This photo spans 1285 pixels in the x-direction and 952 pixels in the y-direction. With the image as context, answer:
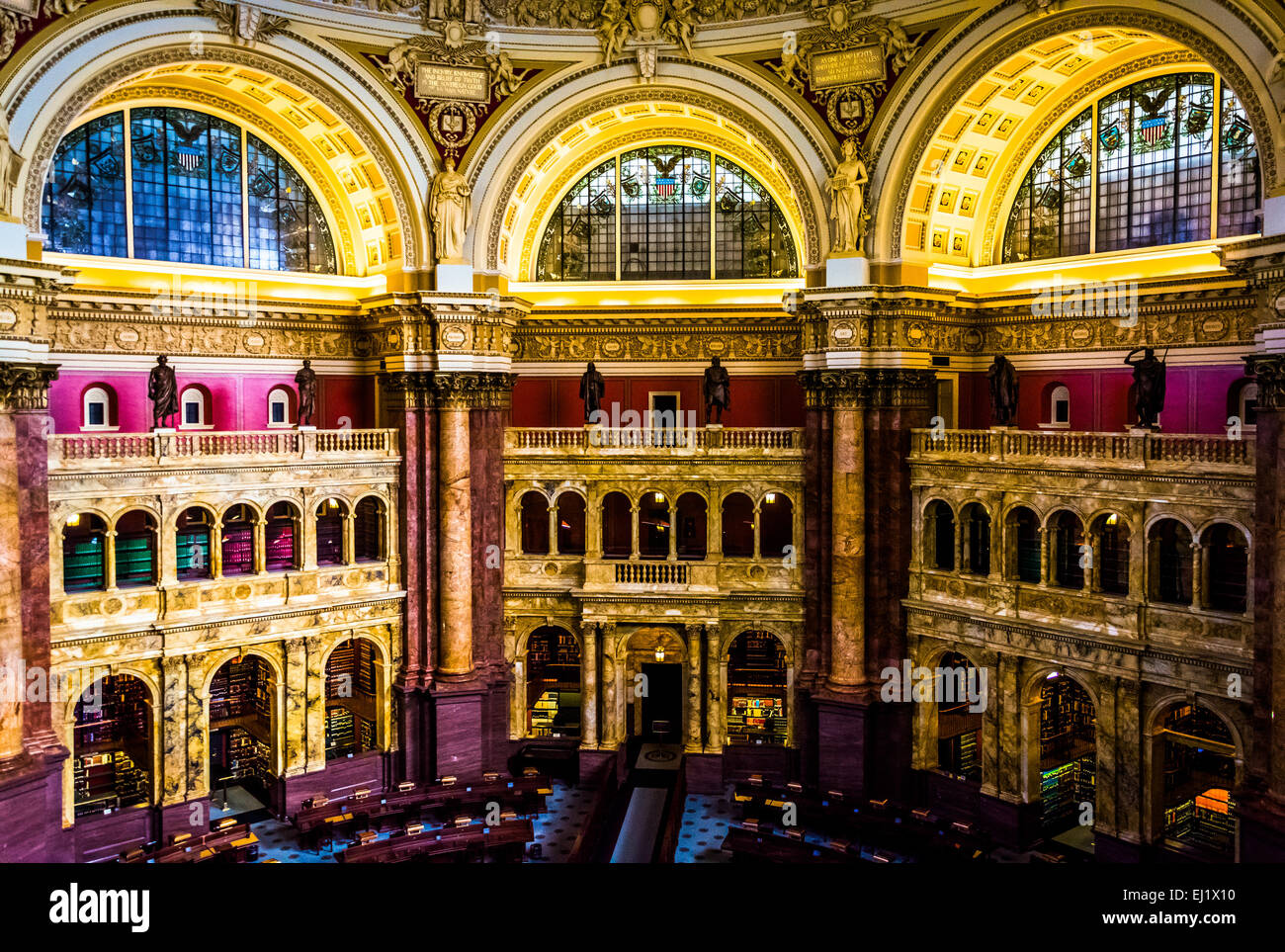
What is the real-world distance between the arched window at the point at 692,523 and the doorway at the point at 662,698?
3.98 meters

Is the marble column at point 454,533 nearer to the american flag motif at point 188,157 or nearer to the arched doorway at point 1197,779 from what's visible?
the american flag motif at point 188,157

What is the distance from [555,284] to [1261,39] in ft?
65.4

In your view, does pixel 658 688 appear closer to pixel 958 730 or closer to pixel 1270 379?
pixel 958 730

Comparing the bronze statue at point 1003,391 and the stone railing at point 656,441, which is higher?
the bronze statue at point 1003,391

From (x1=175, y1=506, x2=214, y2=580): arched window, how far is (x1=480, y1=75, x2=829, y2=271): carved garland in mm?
10777

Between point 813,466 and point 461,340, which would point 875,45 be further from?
point 461,340

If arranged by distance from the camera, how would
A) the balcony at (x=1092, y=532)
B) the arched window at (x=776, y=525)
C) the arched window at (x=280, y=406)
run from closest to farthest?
1. the balcony at (x=1092, y=532)
2. the arched window at (x=280, y=406)
3. the arched window at (x=776, y=525)

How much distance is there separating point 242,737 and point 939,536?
21.0 metres

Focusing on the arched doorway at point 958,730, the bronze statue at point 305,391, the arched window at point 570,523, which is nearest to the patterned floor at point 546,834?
the arched window at point 570,523

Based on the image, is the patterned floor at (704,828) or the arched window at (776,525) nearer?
the patterned floor at (704,828)

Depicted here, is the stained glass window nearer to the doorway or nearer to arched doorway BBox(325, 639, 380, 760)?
A: arched doorway BBox(325, 639, 380, 760)

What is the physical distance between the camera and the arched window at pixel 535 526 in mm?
34000

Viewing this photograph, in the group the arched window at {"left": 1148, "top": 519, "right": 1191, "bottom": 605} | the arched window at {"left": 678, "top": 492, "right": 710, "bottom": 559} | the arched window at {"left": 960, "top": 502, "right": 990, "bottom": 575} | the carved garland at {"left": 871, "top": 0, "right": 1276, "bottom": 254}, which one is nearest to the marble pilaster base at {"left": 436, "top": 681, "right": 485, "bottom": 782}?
the arched window at {"left": 678, "top": 492, "right": 710, "bottom": 559}

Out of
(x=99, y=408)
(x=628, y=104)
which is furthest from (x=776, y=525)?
(x=99, y=408)
